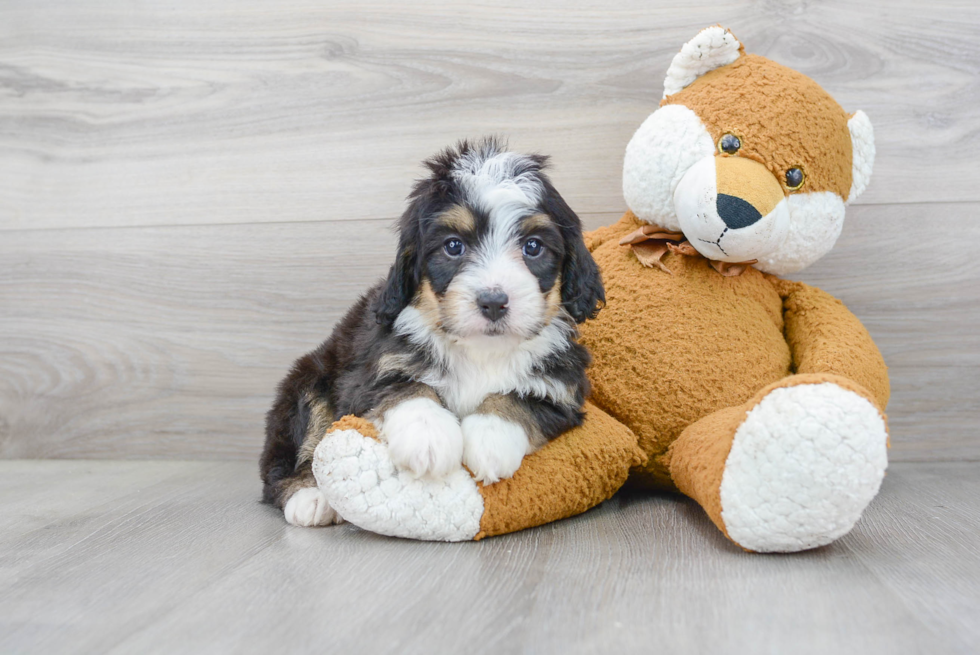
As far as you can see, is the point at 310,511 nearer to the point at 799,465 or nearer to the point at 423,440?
the point at 423,440

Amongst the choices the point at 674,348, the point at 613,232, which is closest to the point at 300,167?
the point at 613,232

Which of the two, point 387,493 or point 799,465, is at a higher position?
point 799,465

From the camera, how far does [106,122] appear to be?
9.34 feet

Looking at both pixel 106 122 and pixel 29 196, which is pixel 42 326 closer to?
pixel 29 196

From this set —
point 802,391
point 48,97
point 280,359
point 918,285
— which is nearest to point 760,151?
point 802,391

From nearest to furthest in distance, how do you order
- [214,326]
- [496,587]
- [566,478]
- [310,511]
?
[496,587], [566,478], [310,511], [214,326]

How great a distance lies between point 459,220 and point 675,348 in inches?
28.1

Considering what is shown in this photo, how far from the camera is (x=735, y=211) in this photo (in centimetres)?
189

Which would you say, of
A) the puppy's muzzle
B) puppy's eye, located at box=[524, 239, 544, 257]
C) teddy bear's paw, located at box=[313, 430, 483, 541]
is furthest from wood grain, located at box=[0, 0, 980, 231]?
teddy bear's paw, located at box=[313, 430, 483, 541]

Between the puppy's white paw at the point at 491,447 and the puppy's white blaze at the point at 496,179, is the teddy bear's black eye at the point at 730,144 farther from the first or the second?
the puppy's white paw at the point at 491,447

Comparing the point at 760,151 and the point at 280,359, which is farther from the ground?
the point at 760,151

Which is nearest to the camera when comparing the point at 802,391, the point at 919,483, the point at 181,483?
the point at 802,391

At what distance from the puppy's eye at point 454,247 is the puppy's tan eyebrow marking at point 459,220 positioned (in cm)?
3

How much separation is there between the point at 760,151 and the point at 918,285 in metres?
1.03
